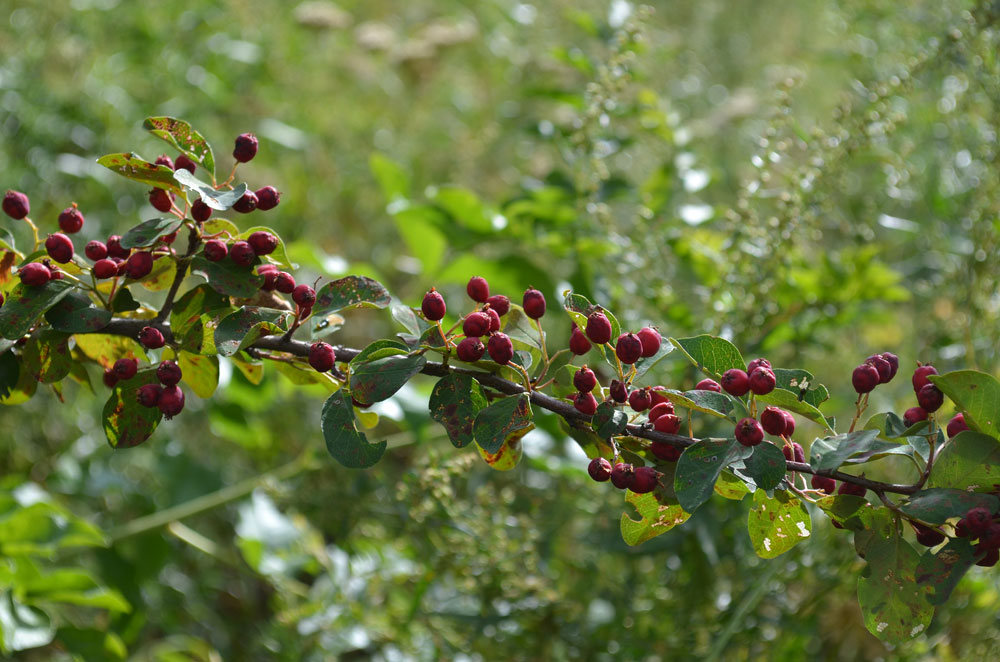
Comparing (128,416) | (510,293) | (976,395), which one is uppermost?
(976,395)

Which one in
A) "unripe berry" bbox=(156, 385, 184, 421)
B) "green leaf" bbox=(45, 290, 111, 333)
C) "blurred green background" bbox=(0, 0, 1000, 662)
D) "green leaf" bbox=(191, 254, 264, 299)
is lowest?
"blurred green background" bbox=(0, 0, 1000, 662)

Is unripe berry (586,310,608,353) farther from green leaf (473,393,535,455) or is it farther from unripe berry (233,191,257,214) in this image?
unripe berry (233,191,257,214)

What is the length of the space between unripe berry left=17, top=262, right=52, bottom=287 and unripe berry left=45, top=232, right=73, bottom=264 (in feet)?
0.06

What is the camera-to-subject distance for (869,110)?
65 cm

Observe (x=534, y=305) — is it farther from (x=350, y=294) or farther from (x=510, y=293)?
(x=510, y=293)

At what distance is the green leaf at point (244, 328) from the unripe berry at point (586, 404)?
5.1 inches

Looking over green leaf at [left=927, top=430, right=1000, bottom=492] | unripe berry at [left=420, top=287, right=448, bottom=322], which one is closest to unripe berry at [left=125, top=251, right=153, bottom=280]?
unripe berry at [left=420, top=287, right=448, bottom=322]

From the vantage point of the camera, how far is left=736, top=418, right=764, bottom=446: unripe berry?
0.33 metres

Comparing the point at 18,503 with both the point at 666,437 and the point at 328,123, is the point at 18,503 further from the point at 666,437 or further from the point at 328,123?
the point at 328,123

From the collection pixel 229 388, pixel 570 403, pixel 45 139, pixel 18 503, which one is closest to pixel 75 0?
pixel 45 139

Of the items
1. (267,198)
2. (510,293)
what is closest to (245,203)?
(267,198)

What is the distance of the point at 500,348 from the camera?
354 millimetres

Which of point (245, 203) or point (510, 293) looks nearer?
point (245, 203)

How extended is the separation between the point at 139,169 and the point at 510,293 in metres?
0.49
